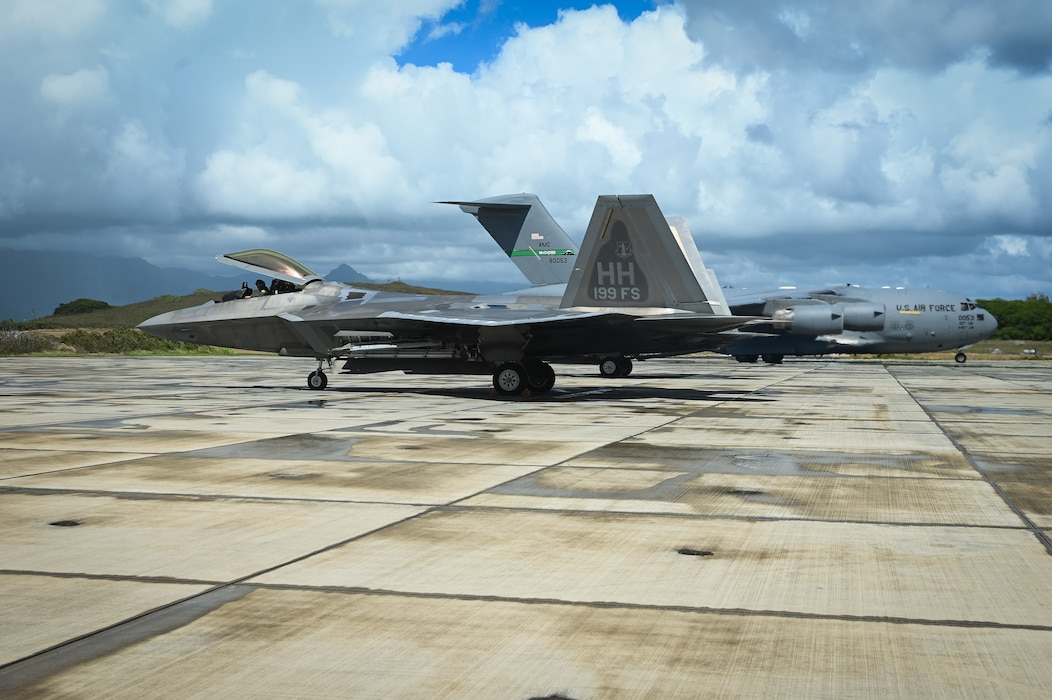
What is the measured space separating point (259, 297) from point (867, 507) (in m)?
17.4

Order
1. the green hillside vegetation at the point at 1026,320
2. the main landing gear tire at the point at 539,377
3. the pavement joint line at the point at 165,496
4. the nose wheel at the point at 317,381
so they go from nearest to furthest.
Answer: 1. the pavement joint line at the point at 165,496
2. the main landing gear tire at the point at 539,377
3. the nose wheel at the point at 317,381
4. the green hillside vegetation at the point at 1026,320

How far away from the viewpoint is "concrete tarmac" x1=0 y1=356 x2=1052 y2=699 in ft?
12.7

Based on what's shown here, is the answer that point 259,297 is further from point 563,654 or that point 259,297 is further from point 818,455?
point 563,654

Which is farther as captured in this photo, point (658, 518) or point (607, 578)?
point (658, 518)

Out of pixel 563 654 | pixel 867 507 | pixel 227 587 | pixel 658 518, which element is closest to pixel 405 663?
pixel 563 654

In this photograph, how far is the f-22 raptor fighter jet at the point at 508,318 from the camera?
1900 cm

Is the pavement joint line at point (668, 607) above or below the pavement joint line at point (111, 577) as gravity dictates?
below

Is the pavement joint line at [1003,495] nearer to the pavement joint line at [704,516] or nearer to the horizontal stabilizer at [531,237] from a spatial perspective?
the pavement joint line at [704,516]

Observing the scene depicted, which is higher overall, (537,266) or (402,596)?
(537,266)

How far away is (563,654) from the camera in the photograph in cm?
407

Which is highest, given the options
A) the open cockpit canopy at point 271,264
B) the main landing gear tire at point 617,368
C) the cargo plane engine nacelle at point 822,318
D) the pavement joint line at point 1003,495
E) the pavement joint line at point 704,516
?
the open cockpit canopy at point 271,264

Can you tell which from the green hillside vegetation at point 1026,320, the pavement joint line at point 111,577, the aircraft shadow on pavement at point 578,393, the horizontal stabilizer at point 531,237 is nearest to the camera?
the pavement joint line at point 111,577

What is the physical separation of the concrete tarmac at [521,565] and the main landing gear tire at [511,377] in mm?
7525

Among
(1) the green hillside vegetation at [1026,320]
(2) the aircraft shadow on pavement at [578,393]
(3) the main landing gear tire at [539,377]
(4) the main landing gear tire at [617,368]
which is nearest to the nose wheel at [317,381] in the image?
(2) the aircraft shadow on pavement at [578,393]
